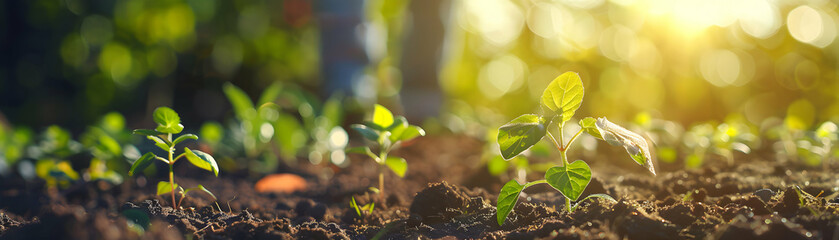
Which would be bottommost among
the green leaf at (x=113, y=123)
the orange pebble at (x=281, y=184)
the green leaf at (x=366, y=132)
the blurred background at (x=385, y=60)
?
the green leaf at (x=366, y=132)

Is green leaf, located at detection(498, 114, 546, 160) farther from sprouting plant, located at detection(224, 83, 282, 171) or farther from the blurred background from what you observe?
the blurred background

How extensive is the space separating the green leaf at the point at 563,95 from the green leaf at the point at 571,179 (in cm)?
13

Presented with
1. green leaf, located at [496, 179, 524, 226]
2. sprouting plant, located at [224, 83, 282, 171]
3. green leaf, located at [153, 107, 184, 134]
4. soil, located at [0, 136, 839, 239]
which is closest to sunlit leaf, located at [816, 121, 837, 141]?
soil, located at [0, 136, 839, 239]

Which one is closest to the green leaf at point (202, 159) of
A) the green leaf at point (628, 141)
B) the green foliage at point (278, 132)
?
the green leaf at point (628, 141)

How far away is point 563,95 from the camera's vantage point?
4.53 ft

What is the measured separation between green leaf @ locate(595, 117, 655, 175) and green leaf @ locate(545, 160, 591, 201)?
85 mm

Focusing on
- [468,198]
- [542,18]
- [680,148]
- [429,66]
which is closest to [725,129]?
[680,148]

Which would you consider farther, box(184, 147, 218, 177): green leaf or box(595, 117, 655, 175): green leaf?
box(184, 147, 218, 177): green leaf

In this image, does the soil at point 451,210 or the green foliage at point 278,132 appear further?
the green foliage at point 278,132

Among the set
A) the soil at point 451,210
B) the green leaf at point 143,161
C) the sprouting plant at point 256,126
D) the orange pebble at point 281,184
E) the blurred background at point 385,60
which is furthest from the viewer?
the blurred background at point 385,60

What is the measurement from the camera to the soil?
1.20 m

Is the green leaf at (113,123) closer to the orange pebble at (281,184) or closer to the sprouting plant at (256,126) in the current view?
the sprouting plant at (256,126)

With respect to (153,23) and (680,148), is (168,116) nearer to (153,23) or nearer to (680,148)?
(680,148)

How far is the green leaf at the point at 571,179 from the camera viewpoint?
1.27 metres
